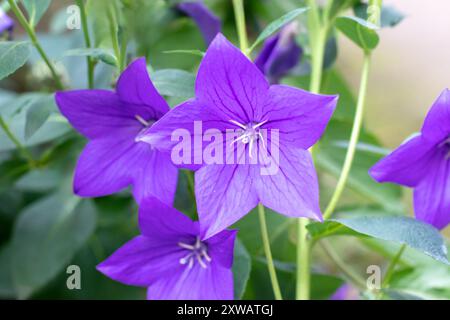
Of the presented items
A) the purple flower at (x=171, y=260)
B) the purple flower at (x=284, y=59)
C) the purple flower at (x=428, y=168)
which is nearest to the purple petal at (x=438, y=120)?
the purple flower at (x=428, y=168)

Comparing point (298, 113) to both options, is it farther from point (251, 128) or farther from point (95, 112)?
point (95, 112)

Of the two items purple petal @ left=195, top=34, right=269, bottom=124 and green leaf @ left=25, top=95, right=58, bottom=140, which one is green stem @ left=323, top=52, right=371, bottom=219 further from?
green leaf @ left=25, top=95, right=58, bottom=140

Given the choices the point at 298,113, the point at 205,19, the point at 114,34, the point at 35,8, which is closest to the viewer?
the point at 298,113

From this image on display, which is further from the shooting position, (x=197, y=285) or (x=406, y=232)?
(x=197, y=285)

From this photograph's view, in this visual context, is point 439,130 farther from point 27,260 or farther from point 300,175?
point 27,260

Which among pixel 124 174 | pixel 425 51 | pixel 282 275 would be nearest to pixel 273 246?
pixel 282 275

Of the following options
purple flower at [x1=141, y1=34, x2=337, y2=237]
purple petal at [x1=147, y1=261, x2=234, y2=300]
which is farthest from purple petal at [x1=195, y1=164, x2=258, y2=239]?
purple petal at [x1=147, y1=261, x2=234, y2=300]

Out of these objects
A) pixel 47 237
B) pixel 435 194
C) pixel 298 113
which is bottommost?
pixel 47 237

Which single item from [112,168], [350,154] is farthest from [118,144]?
[350,154]
